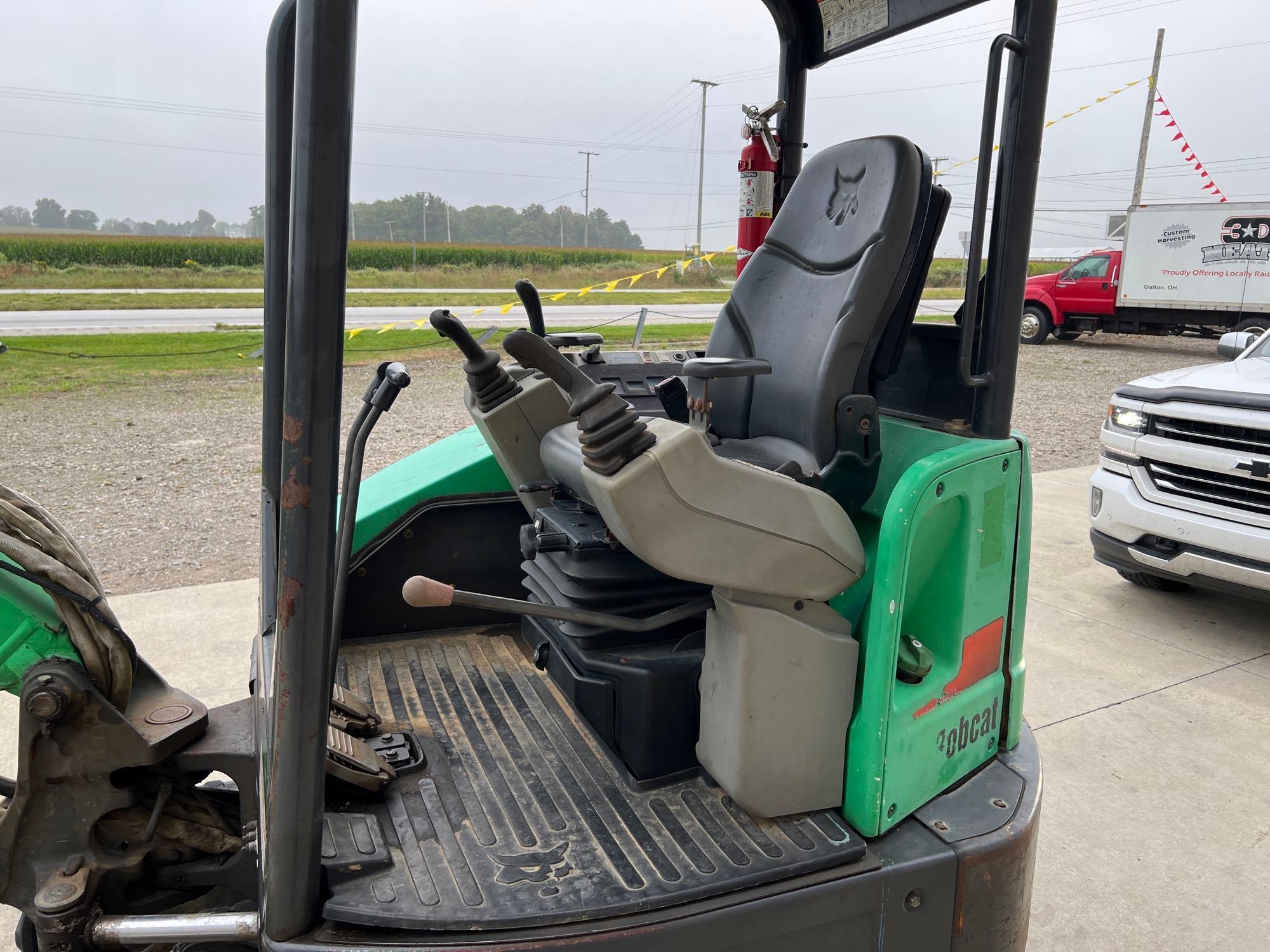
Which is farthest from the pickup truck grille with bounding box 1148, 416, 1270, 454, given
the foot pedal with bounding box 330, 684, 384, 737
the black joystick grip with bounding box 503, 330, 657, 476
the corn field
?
the corn field

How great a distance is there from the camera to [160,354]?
14883mm

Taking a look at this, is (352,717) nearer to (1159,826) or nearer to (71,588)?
(71,588)

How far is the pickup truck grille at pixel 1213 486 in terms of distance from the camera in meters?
4.37

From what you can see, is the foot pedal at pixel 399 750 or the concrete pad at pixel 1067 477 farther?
the concrete pad at pixel 1067 477

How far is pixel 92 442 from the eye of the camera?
28.4 ft

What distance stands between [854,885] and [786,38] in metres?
2.35

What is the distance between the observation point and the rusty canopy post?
3.86ft

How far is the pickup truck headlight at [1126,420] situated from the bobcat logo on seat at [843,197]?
3.29m

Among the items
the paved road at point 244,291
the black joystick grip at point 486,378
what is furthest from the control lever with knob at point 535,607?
the paved road at point 244,291

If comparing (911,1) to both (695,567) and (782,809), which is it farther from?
(782,809)

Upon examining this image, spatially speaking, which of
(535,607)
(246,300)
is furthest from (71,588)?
(246,300)

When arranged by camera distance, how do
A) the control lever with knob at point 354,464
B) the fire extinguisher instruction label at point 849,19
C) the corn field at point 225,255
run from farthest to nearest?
the corn field at point 225,255
the fire extinguisher instruction label at point 849,19
the control lever with knob at point 354,464

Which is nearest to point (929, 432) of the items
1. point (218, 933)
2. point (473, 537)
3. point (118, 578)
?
point (473, 537)

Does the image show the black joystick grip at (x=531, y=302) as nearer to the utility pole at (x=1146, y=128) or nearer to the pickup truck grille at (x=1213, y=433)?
the pickup truck grille at (x=1213, y=433)
